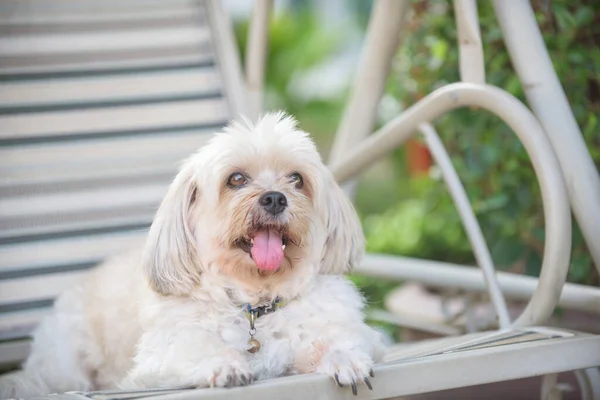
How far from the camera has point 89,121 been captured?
12.1 feet

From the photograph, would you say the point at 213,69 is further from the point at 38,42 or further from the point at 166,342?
the point at 166,342

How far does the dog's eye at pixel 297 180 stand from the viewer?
2436 millimetres

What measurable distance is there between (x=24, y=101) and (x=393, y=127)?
1.52m

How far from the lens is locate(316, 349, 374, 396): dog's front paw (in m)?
1.98

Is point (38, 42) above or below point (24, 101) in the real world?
above

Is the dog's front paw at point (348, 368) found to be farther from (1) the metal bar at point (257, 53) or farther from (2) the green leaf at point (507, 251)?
(1) the metal bar at point (257, 53)

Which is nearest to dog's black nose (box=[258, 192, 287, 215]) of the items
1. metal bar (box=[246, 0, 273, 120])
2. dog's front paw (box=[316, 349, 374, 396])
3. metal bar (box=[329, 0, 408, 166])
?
dog's front paw (box=[316, 349, 374, 396])

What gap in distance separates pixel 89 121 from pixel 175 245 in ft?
4.88

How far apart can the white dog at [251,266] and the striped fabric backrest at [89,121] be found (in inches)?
38.0

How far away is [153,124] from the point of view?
3.77 m

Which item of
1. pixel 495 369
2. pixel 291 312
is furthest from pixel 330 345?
pixel 495 369

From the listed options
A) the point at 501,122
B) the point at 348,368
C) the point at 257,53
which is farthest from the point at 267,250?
the point at 257,53

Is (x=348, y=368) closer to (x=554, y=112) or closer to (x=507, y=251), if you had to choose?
(x=554, y=112)

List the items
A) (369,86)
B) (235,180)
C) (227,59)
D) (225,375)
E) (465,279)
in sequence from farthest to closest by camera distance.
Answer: (227,59), (369,86), (465,279), (235,180), (225,375)
